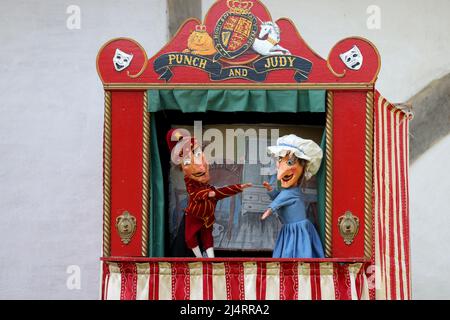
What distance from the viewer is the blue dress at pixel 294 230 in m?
7.38

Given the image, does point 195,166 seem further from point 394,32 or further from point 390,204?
point 394,32

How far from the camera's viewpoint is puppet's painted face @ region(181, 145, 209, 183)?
7.62 metres

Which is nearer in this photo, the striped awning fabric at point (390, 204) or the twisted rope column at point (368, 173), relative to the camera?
the twisted rope column at point (368, 173)

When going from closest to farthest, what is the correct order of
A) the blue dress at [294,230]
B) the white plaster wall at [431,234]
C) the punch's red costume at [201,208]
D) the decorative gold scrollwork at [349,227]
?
1. the decorative gold scrollwork at [349,227]
2. the blue dress at [294,230]
3. the punch's red costume at [201,208]
4. the white plaster wall at [431,234]

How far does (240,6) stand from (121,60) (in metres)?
0.98

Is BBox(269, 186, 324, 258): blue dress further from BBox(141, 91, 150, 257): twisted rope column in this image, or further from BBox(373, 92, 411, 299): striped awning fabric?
BBox(141, 91, 150, 257): twisted rope column

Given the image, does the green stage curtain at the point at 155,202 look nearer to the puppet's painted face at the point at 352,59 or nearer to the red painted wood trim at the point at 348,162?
the red painted wood trim at the point at 348,162

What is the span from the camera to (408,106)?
9023 mm

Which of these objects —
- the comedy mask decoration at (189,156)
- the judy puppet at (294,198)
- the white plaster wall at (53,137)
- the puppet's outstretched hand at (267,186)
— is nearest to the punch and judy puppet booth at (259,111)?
the judy puppet at (294,198)

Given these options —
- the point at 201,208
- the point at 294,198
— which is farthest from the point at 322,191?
the point at 201,208

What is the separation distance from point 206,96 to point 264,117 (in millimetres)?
961

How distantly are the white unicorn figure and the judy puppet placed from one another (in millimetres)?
703

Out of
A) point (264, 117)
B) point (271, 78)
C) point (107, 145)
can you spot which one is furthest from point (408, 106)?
point (107, 145)

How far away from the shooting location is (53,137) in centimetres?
925
